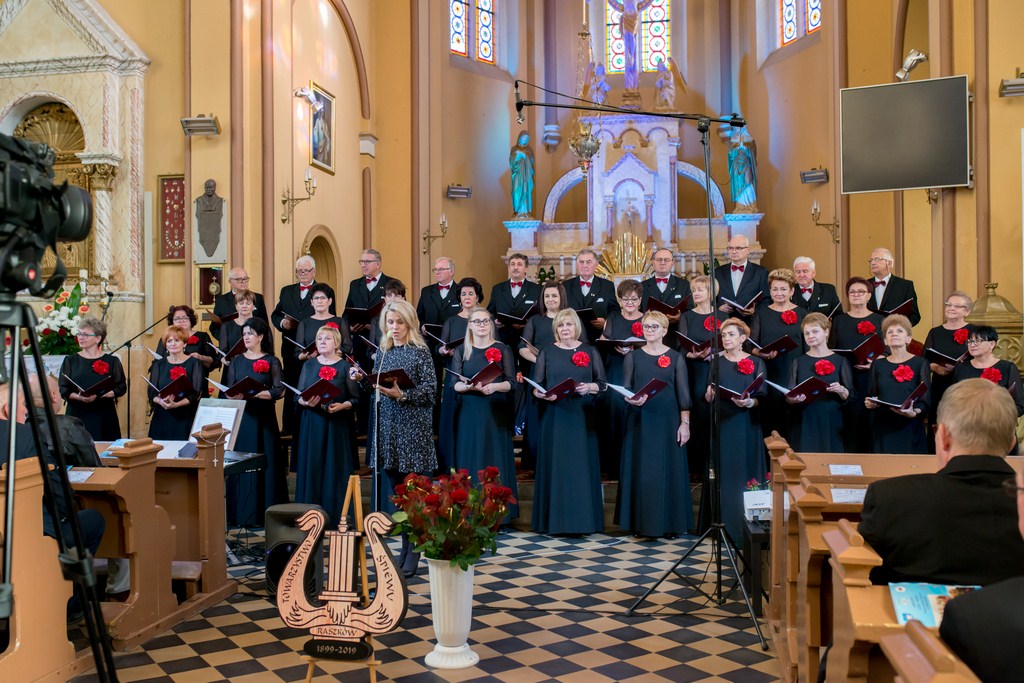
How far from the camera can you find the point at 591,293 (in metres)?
8.23

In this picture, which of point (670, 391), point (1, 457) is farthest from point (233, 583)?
point (670, 391)

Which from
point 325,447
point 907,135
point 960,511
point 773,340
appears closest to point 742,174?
point 907,135

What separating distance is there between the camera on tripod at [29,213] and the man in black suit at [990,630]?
1.96 meters

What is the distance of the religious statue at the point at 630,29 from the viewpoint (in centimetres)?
1434

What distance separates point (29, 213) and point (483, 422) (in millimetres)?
4954

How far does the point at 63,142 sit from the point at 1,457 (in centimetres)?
716

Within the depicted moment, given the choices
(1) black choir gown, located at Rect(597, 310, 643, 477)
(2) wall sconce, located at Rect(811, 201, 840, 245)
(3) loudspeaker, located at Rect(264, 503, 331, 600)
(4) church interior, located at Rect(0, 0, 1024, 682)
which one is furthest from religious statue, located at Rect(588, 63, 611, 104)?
(3) loudspeaker, located at Rect(264, 503, 331, 600)

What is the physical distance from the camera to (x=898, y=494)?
269 cm

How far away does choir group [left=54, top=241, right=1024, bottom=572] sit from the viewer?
21.0 ft

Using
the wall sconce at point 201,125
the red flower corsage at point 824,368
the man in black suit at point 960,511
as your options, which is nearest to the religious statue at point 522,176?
the wall sconce at point 201,125

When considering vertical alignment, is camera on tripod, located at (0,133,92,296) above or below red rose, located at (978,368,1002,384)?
above

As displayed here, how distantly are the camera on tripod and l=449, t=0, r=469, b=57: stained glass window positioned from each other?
41.1 feet

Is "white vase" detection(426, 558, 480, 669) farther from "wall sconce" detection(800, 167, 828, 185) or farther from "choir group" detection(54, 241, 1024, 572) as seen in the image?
"wall sconce" detection(800, 167, 828, 185)

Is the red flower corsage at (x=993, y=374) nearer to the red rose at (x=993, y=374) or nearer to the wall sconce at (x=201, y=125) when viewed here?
the red rose at (x=993, y=374)
